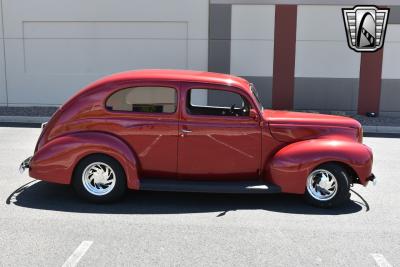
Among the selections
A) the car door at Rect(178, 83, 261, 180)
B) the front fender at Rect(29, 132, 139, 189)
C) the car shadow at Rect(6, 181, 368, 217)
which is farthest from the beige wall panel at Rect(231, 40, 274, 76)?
the front fender at Rect(29, 132, 139, 189)

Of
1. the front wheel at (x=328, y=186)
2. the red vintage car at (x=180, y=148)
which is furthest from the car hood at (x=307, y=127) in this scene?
the front wheel at (x=328, y=186)

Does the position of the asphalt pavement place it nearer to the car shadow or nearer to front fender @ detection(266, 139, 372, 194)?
the car shadow

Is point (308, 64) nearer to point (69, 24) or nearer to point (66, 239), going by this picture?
point (69, 24)

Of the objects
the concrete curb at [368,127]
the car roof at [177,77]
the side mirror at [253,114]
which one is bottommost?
the concrete curb at [368,127]

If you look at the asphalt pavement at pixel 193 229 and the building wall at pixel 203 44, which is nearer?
the asphalt pavement at pixel 193 229

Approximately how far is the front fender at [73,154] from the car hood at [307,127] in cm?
183

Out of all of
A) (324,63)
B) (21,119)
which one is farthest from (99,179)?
(324,63)

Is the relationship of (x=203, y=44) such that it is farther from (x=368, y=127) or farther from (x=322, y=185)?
(x=322, y=185)

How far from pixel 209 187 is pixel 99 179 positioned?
1.39 meters

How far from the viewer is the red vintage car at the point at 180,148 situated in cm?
555

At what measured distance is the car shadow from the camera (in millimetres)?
5516

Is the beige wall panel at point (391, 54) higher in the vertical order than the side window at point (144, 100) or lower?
higher

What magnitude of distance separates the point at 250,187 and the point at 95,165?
6.38ft

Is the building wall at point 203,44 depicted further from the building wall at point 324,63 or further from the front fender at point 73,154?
the front fender at point 73,154
